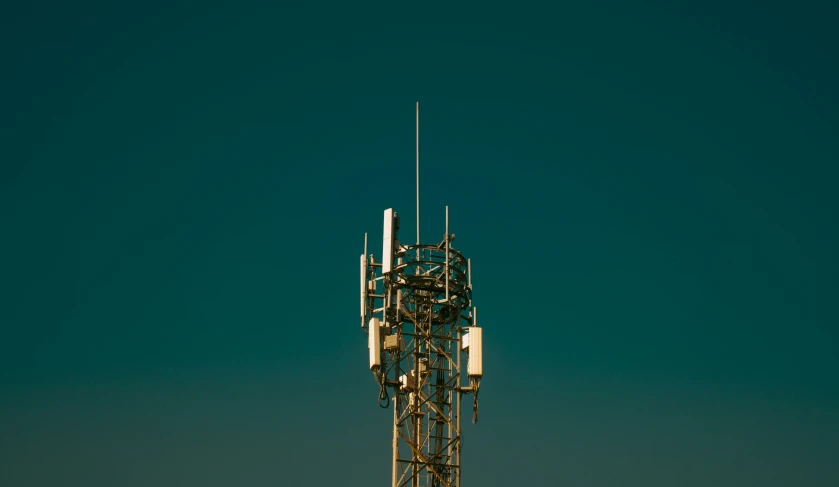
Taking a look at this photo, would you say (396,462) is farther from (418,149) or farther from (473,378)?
(418,149)

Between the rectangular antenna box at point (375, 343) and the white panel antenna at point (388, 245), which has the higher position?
the white panel antenna at point (388, 245)

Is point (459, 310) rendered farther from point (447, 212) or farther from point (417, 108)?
point (417, 108)

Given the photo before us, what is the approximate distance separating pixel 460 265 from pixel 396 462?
10252 mm

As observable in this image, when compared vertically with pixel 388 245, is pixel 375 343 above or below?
below

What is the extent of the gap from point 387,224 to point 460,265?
13.7 feet

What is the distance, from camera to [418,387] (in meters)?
67.9

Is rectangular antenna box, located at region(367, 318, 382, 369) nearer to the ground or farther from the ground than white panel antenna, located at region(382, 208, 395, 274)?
nearer to the ground

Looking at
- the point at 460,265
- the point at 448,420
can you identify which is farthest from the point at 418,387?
the point at 460,265

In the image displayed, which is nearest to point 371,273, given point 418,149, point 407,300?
point 407,300

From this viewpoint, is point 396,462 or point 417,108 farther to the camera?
point 417,108

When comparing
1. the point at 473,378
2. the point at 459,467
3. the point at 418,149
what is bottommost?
the point at 459,467

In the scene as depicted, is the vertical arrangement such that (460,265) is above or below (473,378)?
above

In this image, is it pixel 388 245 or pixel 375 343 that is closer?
pixel 375 343

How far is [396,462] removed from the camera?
6650 cm
